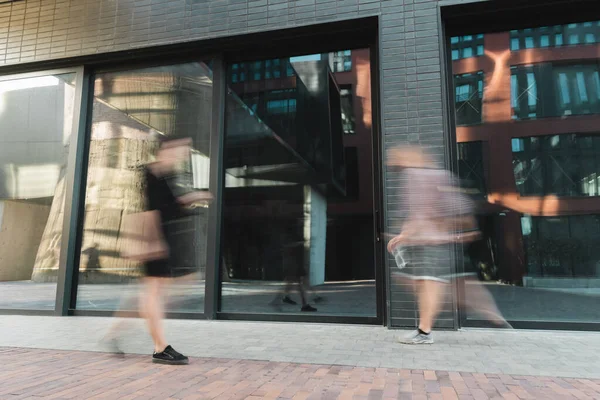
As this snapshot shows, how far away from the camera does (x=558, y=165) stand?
4.71m

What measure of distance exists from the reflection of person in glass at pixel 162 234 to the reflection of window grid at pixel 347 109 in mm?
2322

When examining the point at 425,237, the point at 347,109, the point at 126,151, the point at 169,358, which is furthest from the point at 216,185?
the point at 425,237

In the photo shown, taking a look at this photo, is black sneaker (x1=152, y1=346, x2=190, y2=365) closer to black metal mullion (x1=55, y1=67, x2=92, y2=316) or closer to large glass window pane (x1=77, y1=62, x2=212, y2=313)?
large glass window pane (x1=77, y1=62, x2=212, y2=313)

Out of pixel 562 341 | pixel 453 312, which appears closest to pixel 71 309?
pixel 453 312

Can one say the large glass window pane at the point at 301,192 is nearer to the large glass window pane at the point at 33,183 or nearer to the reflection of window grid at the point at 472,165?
the reflection of window grid at the point at 472,165

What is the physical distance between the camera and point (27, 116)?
6.43 meters

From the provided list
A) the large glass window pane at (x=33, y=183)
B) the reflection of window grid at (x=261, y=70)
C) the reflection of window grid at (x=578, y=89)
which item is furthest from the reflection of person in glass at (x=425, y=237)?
the large glass window pane at (x=33, y=183)

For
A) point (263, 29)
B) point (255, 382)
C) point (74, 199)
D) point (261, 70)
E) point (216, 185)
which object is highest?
point (263, 29)

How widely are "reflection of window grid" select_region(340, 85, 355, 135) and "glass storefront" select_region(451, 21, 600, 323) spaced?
1238 millimetres

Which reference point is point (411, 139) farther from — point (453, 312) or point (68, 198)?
point (68, 198)

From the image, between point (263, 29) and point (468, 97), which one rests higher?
point (263, 29)

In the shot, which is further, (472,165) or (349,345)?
(472,165)

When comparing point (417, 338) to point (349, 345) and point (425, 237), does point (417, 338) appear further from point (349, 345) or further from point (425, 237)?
point (425, 237)

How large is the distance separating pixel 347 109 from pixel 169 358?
3.50 metres
